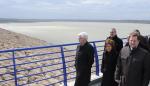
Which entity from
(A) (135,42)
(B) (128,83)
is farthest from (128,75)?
(A) (135,42)

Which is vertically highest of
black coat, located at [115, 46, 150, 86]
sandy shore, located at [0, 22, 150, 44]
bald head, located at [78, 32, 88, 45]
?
bald head, located at [78, 32, 88, 45]

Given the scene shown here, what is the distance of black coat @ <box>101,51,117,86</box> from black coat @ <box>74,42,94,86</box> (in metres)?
0.30

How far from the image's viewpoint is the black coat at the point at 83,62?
821 centimetres

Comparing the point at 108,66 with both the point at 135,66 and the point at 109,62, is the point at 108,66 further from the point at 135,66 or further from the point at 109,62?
the point at 135,66

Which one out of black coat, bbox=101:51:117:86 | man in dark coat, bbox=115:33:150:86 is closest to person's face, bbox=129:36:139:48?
man in dark coat, bbox=115:33:150:86

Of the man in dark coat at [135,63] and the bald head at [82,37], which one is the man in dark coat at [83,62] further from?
the man in dark coat at [135,63]

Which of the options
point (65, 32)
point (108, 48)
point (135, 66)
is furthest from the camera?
point (65, 32)

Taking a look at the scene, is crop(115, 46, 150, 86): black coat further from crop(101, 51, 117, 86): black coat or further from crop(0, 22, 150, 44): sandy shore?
crop(101, 51, 117, 86): black coat

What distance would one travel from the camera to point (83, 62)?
824 centimetres

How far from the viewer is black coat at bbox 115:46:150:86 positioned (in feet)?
21.2

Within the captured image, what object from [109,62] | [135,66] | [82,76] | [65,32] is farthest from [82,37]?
[65,32]

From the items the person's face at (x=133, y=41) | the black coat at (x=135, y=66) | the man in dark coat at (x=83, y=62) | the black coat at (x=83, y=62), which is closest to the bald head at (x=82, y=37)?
the man in dark coat at (x=83, y=62)

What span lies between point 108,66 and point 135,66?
1.69 m

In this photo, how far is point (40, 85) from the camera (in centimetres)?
1625
